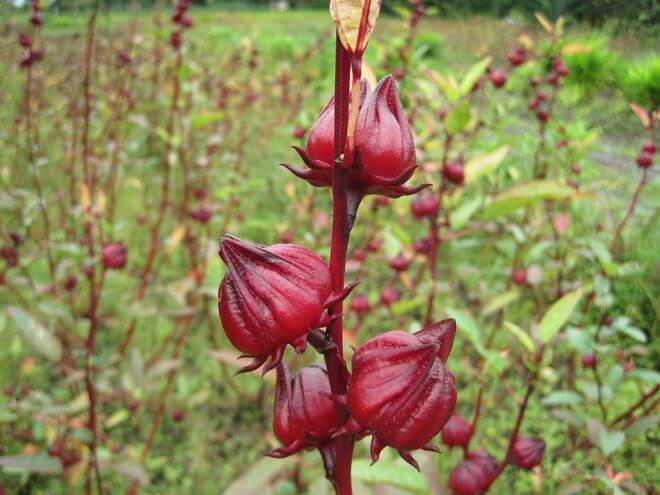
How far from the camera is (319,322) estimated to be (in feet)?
1.26

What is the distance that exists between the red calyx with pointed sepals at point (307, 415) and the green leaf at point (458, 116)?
25.7 inches

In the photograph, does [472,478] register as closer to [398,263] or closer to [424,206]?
[424,206]

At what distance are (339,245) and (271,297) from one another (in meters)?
0.06

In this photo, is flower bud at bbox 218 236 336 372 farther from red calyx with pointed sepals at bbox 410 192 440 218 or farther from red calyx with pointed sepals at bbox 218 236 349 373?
red calyx with pointed sepals at bbox 410 192 440 218

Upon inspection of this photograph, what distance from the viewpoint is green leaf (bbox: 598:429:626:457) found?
87 cm

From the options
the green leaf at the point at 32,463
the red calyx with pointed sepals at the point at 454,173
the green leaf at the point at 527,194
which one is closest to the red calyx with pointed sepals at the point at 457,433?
the green leaf at the point at 527,194

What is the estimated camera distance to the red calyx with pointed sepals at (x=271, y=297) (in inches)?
14.8

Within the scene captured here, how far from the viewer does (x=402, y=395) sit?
0.38 metres

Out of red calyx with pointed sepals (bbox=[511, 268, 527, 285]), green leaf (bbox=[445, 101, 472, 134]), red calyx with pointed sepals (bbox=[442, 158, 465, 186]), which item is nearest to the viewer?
green leaf (bbox=[445, 101, 472, 134])

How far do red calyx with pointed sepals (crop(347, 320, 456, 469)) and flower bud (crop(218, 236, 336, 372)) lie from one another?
5cm

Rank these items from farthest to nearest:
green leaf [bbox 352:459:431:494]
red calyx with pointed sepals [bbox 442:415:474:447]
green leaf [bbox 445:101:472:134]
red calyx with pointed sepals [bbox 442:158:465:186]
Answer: red calyx with pointed sepals [bbox 442:158:465:186] < green leaf [bbox 445:101:472:134] < red calyx with pointed sepals [bbox 442:415:474:447] < green leaf [bbox 352:459:431:494]

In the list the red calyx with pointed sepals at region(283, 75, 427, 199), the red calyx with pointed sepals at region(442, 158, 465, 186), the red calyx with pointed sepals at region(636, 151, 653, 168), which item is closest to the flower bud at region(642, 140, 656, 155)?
the red calyx with pointed sepals at region(636, 151, 653, 168)

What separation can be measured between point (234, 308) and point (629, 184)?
8.14 feet

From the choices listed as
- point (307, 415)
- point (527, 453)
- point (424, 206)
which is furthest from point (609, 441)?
point (307, 415)
